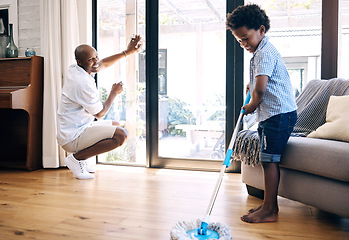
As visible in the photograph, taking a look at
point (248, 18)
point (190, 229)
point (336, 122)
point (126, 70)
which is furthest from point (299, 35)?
point (190, 229)

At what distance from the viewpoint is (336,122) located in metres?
1.97

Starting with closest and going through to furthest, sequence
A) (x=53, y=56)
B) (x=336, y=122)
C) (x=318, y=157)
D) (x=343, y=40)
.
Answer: (x=318, y=157) < (x=336, y=122) < (x=343, y=40) < (x=53, y=56)

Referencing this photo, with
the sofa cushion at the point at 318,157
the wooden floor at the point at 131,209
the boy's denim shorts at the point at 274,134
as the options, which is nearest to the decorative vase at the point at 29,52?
the wooden floor at the point at 131,209

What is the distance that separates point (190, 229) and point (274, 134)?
0.68m

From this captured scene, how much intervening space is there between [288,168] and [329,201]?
13.1 inches

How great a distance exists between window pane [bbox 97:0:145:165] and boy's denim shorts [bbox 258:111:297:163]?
1.80 metres

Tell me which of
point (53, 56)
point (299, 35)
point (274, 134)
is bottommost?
point (274, 134)

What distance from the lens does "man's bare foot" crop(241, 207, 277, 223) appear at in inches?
70.8

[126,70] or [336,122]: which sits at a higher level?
[126,70]

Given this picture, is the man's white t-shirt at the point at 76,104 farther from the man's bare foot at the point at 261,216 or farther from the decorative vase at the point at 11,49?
the man's bare foot at the point at 261,216

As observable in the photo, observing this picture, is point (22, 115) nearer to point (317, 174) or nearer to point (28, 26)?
point (28, 26)

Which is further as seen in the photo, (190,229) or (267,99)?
(267,99)

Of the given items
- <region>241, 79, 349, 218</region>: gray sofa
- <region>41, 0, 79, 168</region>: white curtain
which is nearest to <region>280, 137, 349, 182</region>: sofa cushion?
<region>241, 79, 349, 218</region>: gray sofa

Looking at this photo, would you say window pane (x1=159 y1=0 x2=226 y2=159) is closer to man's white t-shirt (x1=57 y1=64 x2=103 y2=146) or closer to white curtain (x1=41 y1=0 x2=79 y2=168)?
man's white t-shirt (x1=57 y1=64 x2=103 y2=146)
